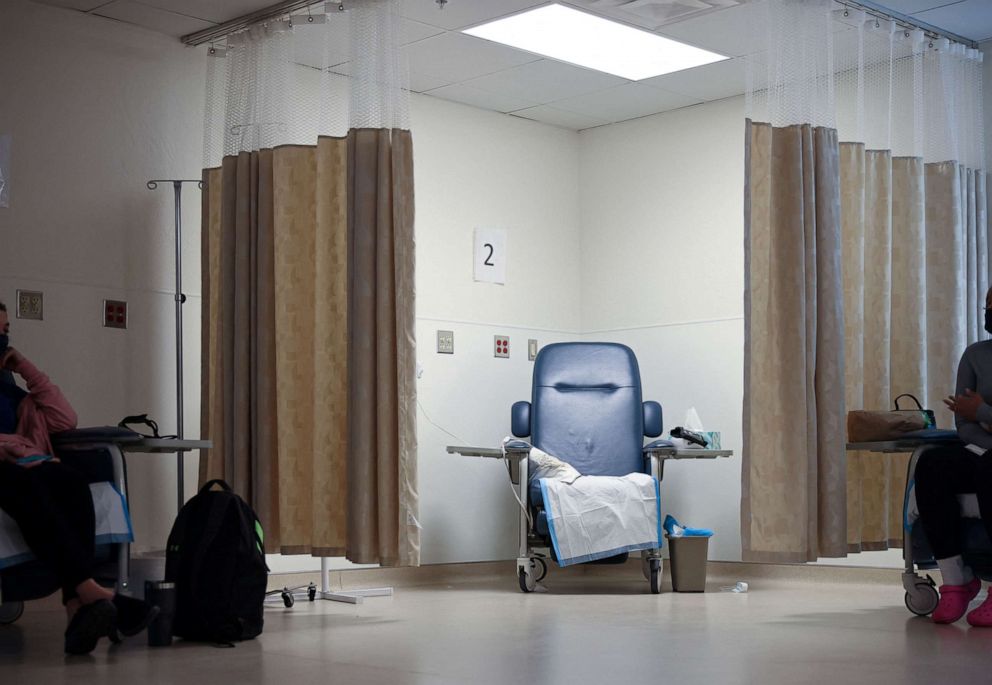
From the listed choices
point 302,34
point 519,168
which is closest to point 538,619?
point 302,34

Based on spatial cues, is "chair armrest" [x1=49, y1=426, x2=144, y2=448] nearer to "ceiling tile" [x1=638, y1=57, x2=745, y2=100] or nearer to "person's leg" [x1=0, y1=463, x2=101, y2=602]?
"person's leg" [x1=0, y1=463, x2=101, y2=602]

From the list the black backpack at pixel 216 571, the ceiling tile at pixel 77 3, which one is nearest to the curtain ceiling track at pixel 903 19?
the ceiling tile at pixel 77 3

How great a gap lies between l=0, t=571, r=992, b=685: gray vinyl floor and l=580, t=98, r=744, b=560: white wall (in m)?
1.38

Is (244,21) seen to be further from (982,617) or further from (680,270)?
(982,617)

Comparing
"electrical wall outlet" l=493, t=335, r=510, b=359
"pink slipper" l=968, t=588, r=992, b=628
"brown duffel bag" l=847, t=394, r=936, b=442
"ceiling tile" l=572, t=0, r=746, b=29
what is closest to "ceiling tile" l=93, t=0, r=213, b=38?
"ceiling tile" l=572, t=0, r=746, b=29

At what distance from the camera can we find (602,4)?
5363 mm

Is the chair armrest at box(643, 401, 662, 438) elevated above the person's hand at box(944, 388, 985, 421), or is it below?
below

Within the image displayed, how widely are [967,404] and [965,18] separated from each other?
2.05 meters

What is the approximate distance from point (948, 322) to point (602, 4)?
197 centimetres

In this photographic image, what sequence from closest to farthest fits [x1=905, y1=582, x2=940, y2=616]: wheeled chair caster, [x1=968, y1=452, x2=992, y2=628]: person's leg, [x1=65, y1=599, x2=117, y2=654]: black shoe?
[x1=65, y1=599, x2=117, y2=654]: black shoe
[x1=968, y1=452, x2=992, y2=628]: person's leg
[x1=905, y1=582, x2=940, y2=616]: wheeled chair caster

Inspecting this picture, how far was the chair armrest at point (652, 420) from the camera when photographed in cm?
625

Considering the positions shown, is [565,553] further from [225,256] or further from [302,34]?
[302,34]

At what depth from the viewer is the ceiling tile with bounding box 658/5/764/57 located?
5.55 m

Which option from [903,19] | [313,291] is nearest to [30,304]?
[313,291]
